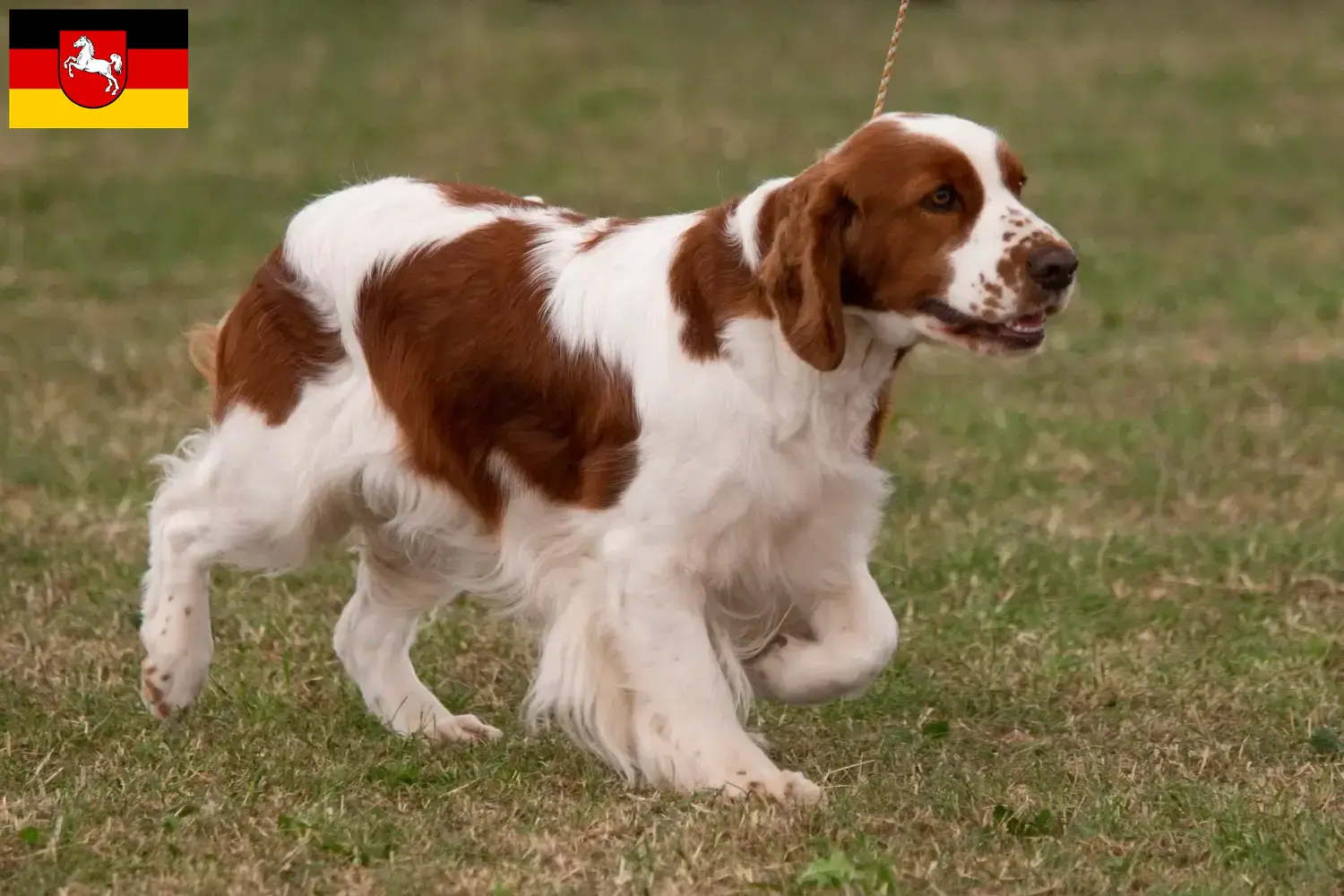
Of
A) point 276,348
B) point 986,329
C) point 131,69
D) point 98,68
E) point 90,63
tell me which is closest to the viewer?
point 986,329

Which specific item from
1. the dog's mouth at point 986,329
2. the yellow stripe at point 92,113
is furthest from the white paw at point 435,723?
the yellow stripe at point 92,113

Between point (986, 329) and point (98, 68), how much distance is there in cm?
762

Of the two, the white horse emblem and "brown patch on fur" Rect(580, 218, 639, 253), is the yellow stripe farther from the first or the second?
"brown patch on fur" Rect(580, 218, 639, 253)

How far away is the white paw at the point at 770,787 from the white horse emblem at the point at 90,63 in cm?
738

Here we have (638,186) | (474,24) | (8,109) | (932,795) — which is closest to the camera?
(932,795)

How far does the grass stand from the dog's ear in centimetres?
85

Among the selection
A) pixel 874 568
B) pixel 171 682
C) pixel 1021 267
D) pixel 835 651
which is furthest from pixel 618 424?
pixel 874 568

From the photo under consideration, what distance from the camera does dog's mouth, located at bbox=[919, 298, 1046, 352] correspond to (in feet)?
13.3

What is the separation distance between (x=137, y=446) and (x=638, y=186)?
23.3 ft

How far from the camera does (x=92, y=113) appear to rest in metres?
16.1

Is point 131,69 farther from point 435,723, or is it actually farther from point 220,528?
point 435,723

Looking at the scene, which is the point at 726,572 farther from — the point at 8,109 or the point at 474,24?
the point at 474,24

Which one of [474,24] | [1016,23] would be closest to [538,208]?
[474,24]

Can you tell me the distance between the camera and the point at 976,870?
381 cm
